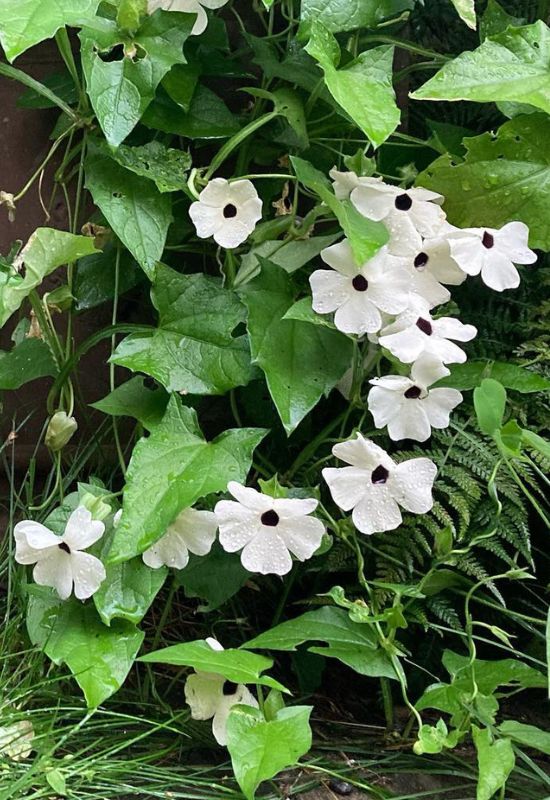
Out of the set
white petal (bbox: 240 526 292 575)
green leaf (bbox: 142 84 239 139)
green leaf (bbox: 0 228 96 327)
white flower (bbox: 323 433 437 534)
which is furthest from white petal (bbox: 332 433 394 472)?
green leaf (bbox: 142 84 239 139)

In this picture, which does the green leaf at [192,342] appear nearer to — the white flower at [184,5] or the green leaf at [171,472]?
the green leaf at [171,472]

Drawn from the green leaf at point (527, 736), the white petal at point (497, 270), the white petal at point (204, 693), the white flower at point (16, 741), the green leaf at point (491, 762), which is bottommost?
the white flower at point (16, 741)

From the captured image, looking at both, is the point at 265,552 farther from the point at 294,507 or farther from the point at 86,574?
the point at 86,574

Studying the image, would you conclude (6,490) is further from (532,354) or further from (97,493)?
(532,354)

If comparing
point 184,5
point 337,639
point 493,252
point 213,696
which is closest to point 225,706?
point 213,696

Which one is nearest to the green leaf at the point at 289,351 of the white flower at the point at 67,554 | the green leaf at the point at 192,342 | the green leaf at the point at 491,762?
the green leaf at the point at 192,342

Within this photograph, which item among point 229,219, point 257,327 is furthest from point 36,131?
point 257,327

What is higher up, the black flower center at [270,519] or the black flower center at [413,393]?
the black flower center at [413,393]
